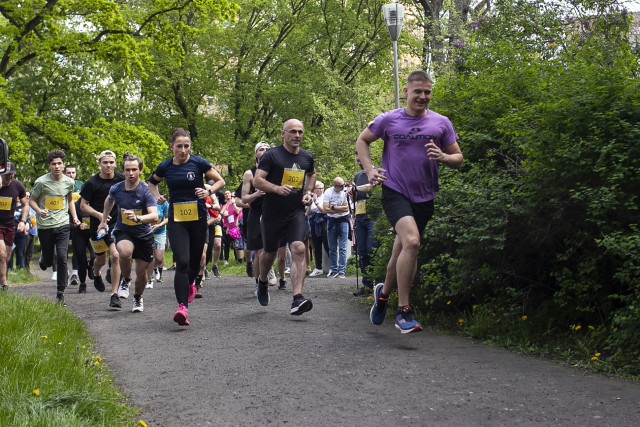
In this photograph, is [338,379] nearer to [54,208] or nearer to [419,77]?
[419,77]

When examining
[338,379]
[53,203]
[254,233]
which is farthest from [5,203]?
[338,379]

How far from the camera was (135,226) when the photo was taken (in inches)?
408

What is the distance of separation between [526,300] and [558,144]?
148cm

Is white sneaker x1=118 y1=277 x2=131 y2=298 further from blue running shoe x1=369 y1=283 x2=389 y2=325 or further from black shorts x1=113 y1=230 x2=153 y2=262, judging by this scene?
blue running shoe x1=369 y1=283 x2=389 y2=325

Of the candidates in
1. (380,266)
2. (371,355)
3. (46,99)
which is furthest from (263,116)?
(371,355)

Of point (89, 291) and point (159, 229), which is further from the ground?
point (159, 229)

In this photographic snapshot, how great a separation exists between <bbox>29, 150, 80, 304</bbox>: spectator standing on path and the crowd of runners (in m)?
0.02

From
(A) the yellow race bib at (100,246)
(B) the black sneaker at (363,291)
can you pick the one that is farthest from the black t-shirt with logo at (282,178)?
(A) the yellow race bib at (100,246)

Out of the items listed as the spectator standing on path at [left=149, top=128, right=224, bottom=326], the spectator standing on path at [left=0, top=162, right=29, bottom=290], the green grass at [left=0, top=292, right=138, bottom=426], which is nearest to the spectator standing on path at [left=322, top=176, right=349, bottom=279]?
the spectator standing on path at [left=0, top=162, right=29, bottom=290]

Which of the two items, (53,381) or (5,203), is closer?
(53,381)

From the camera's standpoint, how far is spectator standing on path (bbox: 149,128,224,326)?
892cm

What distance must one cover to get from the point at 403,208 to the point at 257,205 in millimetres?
4970

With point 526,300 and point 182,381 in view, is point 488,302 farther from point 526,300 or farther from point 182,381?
point 182,381

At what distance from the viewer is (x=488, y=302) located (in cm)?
789
